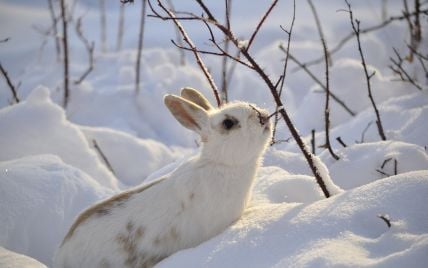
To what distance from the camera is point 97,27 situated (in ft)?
40.8

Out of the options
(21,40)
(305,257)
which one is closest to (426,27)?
(305,257)

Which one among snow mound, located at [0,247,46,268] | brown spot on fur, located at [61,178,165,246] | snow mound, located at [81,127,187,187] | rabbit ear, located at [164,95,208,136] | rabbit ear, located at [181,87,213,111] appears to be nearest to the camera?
snow mound, located at [0,247,46,268]

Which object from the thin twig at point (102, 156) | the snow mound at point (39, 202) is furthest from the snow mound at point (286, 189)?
the thin twig at point (102, 156)

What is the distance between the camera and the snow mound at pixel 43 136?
12.6 ft

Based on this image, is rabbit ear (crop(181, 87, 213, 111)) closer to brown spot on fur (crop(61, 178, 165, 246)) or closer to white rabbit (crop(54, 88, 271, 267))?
white rabbit (crop(54, 88, 271, 267))

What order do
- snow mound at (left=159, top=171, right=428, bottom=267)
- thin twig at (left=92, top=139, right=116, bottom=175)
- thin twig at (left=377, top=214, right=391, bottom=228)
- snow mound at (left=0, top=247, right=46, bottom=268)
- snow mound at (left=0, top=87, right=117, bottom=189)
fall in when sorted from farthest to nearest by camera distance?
thin twig at (left=92, top=139, right=116, bottom=175), snow mound at (left=0, top=87, right=117, bottom=189), snow mound at (left=0, top=247, right=46, bottom=268), thin twig at (left=377, top=214, right=391, bottom=228), snow mound at (left=159, top=171, right=428, bottom=267)

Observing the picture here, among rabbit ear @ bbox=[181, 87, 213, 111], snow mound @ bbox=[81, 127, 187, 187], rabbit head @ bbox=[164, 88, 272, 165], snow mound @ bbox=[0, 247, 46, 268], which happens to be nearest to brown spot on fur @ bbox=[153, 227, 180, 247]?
rabbit head @ bbox=[164, 88, 272, 165]

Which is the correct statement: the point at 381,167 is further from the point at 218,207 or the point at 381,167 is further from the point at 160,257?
the point at 160,257

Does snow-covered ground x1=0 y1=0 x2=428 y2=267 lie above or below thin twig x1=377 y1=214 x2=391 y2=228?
below

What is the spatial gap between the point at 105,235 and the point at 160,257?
0.32m

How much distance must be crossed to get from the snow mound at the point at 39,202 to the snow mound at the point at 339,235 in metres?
1.10

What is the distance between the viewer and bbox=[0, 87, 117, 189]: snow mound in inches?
151

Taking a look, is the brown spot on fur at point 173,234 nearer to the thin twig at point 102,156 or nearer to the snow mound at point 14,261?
the snow mound at point 14,261

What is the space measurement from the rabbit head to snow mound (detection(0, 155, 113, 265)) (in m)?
0.98
